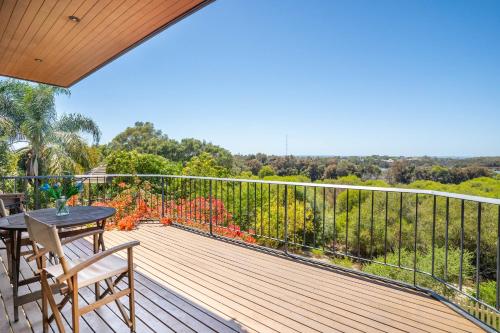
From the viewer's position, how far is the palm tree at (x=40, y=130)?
13.5 meters

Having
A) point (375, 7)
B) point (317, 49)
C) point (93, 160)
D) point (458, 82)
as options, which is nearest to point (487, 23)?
point (458, 82)

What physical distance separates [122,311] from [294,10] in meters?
21.0

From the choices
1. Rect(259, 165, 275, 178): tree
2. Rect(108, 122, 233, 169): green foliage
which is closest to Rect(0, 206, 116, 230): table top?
Rect(108, 122, 233, 169): green foliage

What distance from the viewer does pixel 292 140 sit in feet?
157

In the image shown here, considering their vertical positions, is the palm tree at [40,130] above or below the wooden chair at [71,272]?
above

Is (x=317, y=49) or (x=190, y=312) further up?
(x=317, y=49)

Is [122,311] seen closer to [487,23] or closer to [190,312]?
[190,312]

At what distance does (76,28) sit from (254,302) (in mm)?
3622

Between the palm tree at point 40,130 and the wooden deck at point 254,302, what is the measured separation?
12515mm

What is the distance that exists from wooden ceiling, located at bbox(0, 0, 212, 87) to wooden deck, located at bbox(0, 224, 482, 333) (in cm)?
282

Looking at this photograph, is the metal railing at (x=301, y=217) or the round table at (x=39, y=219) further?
the metal railing at (x=301, y=217)

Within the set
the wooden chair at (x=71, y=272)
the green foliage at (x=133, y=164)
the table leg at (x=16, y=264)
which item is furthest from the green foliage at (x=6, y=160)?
the wooden chair at (x=71, y=272)

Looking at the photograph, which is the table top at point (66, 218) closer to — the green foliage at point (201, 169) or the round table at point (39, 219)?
the round table at point (39, 219)

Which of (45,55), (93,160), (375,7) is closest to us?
(45,55)
